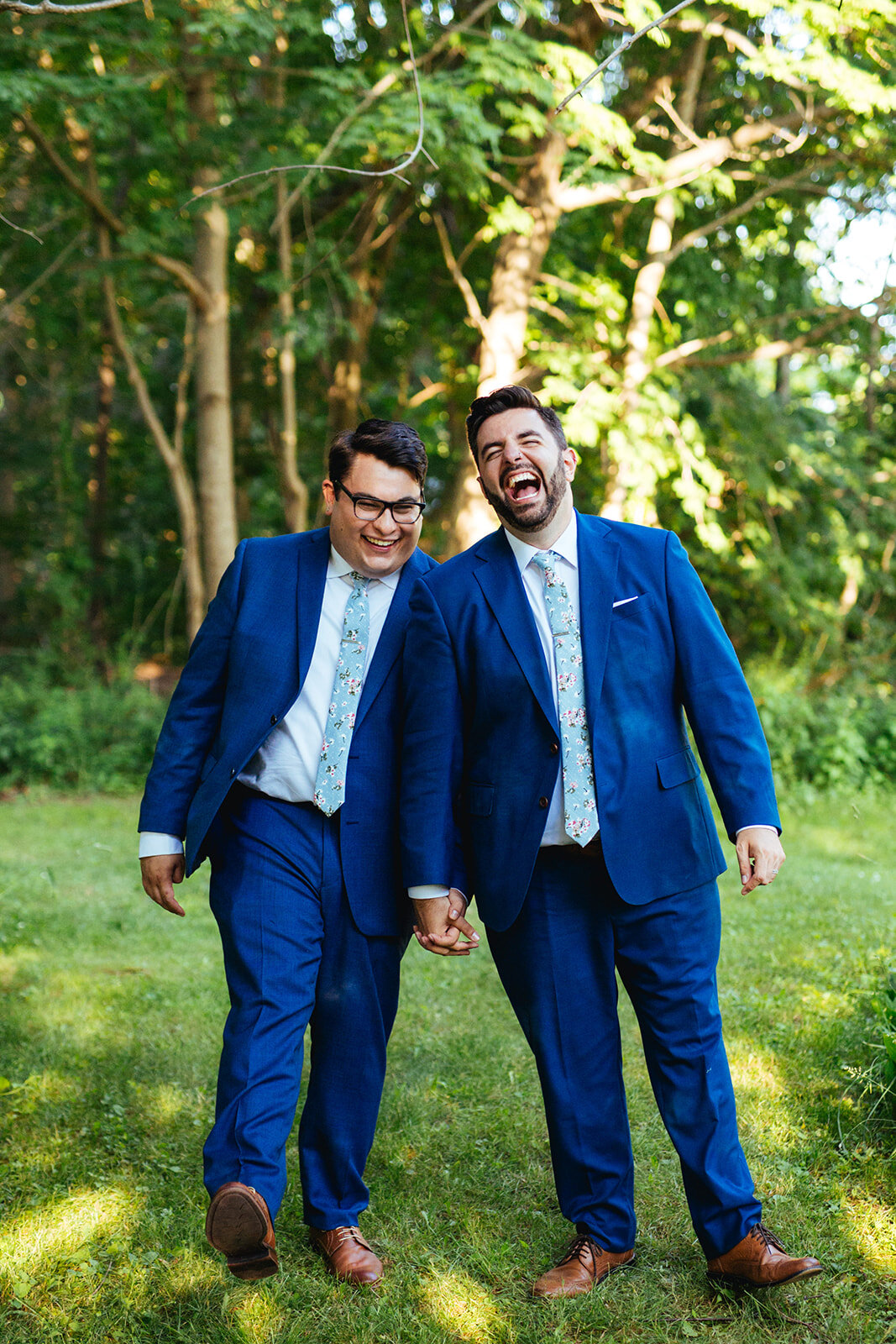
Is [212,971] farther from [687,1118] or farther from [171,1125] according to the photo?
[687,1118]

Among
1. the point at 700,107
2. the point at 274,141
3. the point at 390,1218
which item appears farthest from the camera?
the point at 700,107

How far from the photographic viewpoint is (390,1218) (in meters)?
3.16

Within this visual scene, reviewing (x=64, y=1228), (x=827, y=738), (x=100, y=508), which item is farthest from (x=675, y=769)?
(x=100, y=508)

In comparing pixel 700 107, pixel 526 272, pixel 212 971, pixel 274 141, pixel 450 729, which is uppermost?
pixel 700 107

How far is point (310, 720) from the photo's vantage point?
2941 millimetres

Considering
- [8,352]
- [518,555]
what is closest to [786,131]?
[518,555]

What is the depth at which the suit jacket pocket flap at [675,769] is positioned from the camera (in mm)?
2734

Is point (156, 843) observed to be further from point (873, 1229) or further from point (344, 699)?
point (873, 1229)

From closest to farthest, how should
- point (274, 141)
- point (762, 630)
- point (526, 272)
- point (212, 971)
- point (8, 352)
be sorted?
point (212, 971) → point (274, 141) → point (526, 272) → point (762, 630) → point (8, 352)

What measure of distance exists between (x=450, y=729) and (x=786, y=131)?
26.4 ft

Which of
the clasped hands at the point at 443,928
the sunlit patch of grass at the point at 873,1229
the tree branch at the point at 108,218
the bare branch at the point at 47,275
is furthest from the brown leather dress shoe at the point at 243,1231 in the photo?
the bare branch at the point at 47,275

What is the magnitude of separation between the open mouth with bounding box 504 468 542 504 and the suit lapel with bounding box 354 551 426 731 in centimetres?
43

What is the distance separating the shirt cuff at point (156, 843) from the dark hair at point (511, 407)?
1.33 meters

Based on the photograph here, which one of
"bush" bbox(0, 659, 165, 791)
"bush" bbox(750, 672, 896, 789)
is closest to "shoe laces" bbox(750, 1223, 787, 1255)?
"bush" bbox(750, 672, 896, 789)
